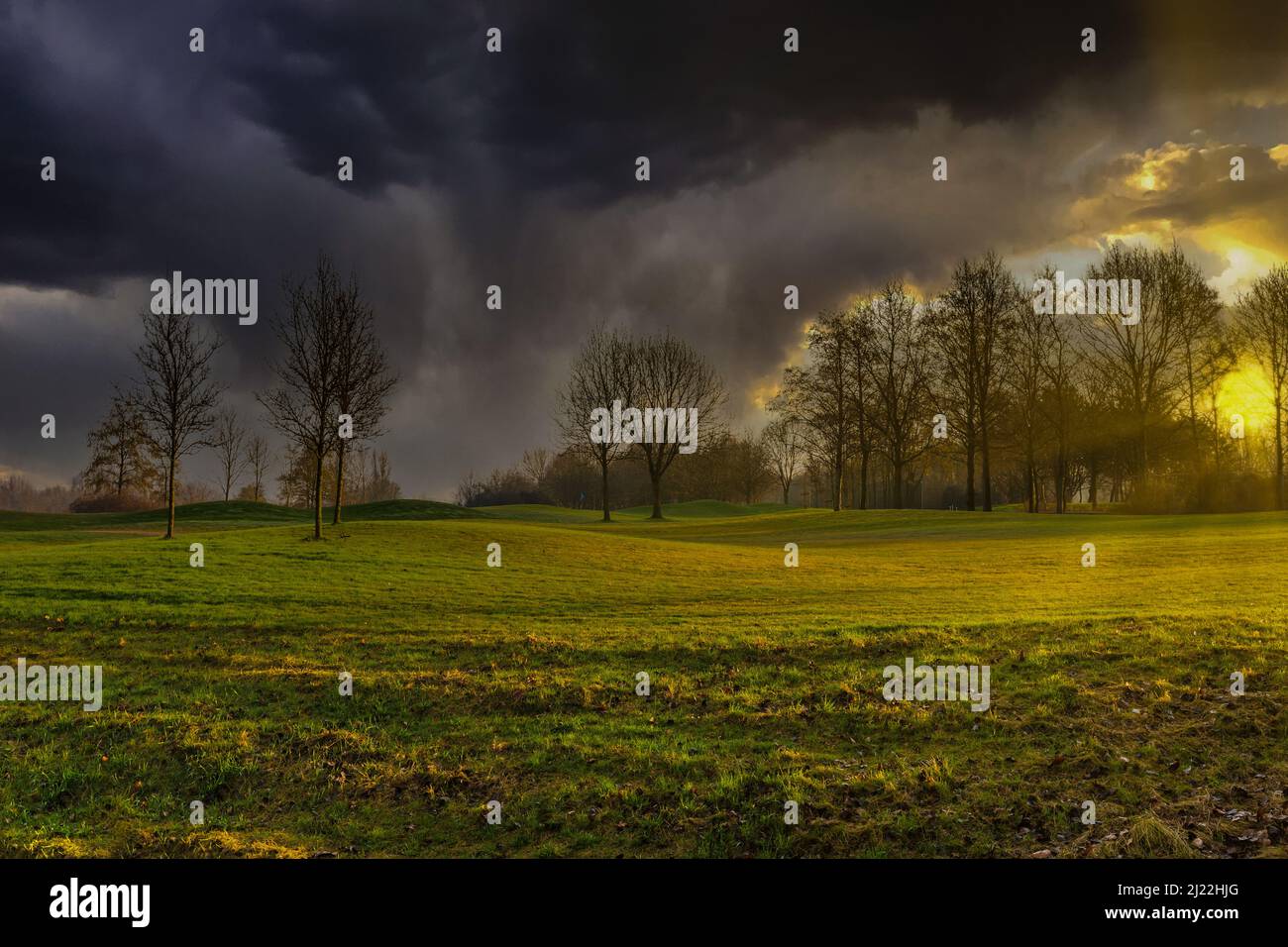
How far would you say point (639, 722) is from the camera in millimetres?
10570

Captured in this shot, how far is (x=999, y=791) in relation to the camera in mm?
8008

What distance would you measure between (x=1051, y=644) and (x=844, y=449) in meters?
57.2

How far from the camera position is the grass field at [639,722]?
7.66 metres

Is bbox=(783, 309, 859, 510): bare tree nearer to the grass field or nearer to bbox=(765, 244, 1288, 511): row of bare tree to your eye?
bbox=(765, 244, 1288, 511): row of bare tree

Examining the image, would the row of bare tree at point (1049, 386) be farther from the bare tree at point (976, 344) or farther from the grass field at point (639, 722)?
the grass field at point (639, 722)

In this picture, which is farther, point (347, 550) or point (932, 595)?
point (347, 550)

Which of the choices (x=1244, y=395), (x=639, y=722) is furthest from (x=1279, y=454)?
(x=639, y=722)

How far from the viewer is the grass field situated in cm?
766

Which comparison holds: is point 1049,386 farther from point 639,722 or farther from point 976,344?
point 639,722

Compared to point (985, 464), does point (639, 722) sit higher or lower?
lower

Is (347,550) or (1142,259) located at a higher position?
(1142,259)

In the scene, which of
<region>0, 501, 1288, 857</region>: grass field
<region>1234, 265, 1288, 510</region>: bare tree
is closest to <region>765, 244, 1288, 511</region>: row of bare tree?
<region>1234, 265, 1288, 510</region>: bare tree
